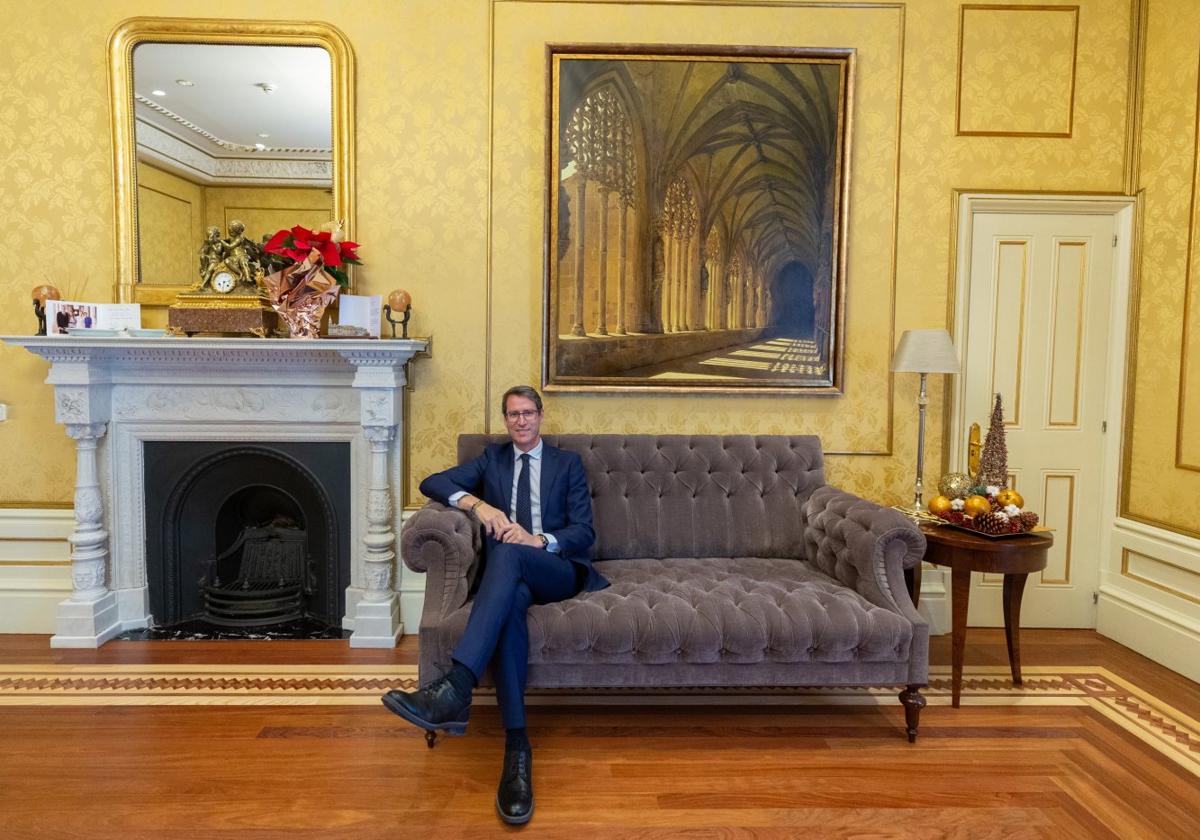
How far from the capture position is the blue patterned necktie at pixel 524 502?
298cm

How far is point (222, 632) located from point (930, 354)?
3463 millimetres

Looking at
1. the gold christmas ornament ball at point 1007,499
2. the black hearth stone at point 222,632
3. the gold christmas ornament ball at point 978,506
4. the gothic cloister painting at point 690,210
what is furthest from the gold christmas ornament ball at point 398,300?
the gold christmas ornament ball at point 1007,499

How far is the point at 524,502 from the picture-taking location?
2986 mm

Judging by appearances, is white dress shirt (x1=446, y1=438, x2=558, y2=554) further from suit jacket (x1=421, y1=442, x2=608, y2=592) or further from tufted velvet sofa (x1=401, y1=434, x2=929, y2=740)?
tufted velvet sofa (x1=401, y1=434, x2=929, y2=740)

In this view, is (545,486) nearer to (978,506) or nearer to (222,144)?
(978,506)

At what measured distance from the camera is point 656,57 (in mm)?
3596

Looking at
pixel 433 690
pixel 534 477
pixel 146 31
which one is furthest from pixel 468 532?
pixel 146 31

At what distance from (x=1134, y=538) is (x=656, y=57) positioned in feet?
10.4

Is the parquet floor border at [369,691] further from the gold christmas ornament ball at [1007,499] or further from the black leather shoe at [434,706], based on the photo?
the gold christmas ornament ball at [1007,499]

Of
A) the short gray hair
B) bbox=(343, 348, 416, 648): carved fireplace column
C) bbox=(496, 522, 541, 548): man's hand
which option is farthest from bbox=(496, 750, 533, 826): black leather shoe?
bbox=(343, 348, 416, 648): carved fireplace column

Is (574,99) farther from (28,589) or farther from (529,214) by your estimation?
(28,589)

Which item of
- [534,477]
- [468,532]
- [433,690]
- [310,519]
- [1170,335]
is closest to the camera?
[433,690]

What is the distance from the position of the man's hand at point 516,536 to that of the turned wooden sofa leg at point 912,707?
1367mm

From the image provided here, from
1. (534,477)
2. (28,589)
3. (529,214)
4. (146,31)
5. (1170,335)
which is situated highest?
(146,31)
